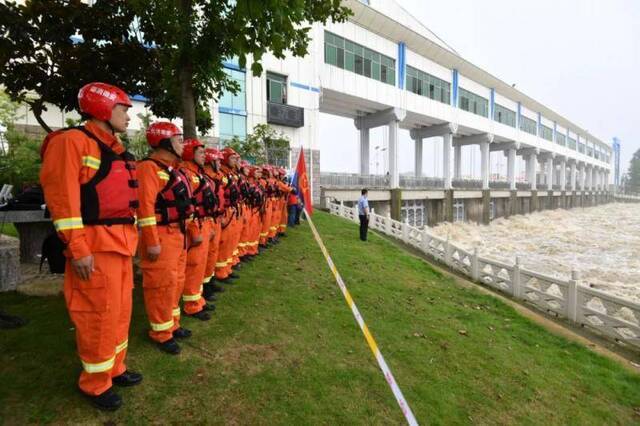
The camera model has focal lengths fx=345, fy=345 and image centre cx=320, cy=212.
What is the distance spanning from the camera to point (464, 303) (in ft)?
27.5

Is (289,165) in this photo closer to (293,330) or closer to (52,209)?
(293,330)

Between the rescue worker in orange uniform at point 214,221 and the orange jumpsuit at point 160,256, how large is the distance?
1175mm

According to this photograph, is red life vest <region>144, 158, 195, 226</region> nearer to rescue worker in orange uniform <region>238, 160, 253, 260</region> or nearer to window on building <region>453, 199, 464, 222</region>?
rescue worker in orange uniform <region>238, 160, 253, 260</region>

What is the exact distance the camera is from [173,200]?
3666 millimetres

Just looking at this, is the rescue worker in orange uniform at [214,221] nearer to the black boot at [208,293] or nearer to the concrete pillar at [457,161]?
the black boot at [208,293]

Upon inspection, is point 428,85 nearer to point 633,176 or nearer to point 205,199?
point 205,199

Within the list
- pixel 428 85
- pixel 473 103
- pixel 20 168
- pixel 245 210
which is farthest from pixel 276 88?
pixel 473 103

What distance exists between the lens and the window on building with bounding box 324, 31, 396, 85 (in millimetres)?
24266

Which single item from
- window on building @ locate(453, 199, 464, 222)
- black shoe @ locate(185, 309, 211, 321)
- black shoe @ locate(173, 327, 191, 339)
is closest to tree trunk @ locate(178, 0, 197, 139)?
black shoe @ locate(185, 309, 211, 321)

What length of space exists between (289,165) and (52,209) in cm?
2093

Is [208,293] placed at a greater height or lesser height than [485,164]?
lesser

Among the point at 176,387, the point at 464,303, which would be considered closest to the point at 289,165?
the point at 464,303

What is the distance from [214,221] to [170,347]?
1.80 m

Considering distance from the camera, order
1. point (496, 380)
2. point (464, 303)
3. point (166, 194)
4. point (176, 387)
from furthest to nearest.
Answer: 1. point (464, 303)
2. point (496, 380)
3. point (166, 194)
4. point (176, 387)
